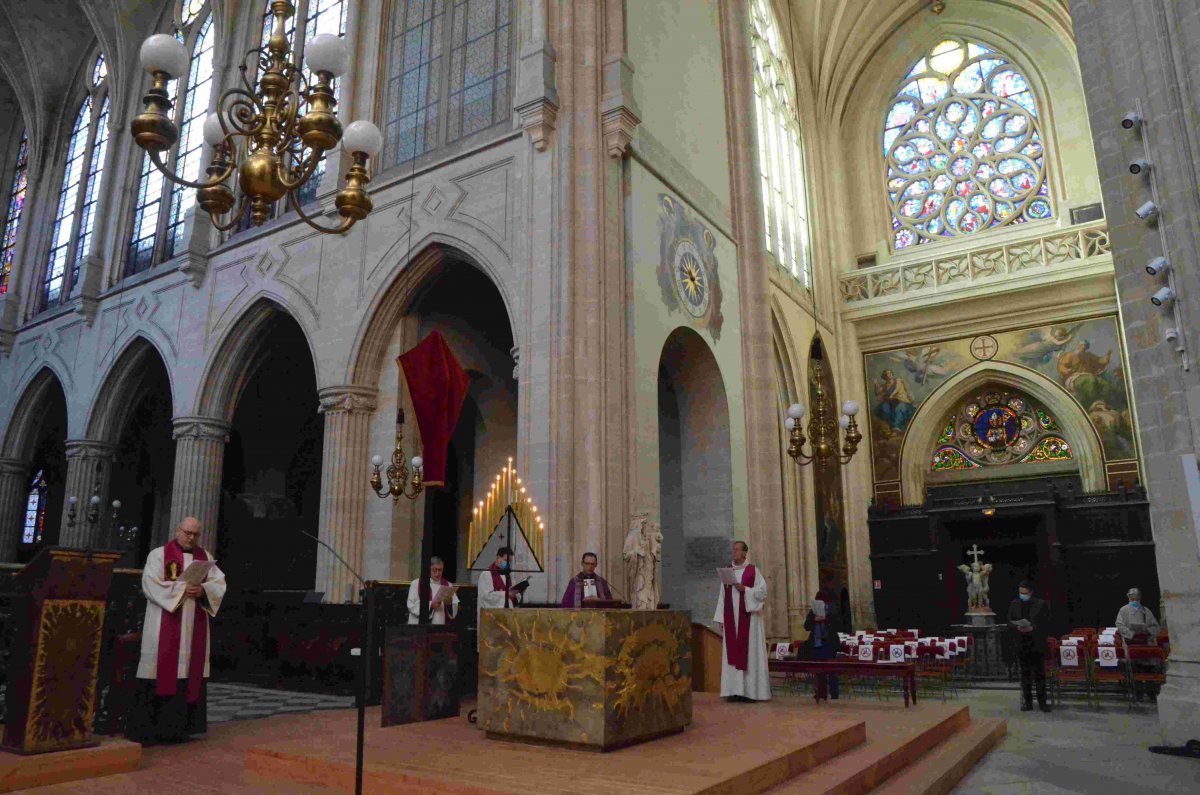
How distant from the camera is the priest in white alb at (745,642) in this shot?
802 centimetres

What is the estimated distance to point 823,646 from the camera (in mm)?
9461

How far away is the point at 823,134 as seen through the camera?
73.7 ft

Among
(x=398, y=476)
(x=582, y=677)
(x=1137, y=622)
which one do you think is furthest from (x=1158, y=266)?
(x=398, y=476)

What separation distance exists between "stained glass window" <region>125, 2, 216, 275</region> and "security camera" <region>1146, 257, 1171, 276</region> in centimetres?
1640

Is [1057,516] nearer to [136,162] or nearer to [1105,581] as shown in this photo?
[1105,581]

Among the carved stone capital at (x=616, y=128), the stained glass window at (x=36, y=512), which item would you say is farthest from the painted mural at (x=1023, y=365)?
the stained glass window at (x=36, y=512)

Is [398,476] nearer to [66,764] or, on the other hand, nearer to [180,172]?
[66,764]

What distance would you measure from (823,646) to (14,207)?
76.0ft

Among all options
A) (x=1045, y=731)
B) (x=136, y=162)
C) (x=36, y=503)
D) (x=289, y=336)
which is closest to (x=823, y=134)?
(x=289, y=336)

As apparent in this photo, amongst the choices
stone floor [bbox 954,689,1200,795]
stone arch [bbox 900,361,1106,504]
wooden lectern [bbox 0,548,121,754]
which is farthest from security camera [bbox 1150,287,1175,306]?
stone arch [bbox 900,361,1106,504]

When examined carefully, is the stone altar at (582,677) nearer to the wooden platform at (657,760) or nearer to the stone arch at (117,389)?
the wooden platform at (657,760)

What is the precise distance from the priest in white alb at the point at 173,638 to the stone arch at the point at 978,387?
17.2 metres

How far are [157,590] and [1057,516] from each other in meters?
17.0

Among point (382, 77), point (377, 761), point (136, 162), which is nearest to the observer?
point (377, 761)
